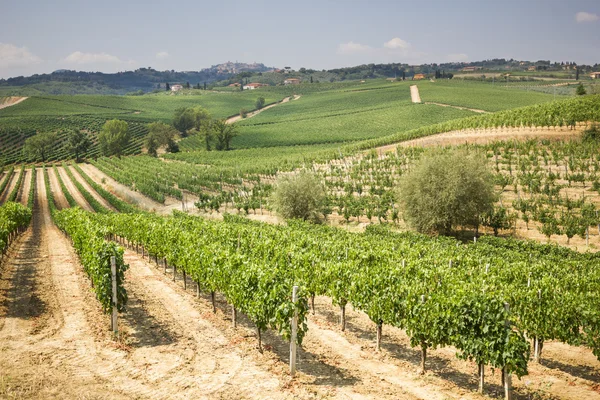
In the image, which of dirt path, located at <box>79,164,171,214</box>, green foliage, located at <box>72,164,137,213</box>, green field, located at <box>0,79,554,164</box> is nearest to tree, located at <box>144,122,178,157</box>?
green field, located at <box>0,79,554,164</box>

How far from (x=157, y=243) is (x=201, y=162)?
2687 inches

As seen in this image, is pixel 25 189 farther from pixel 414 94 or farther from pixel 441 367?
pixel 414 94

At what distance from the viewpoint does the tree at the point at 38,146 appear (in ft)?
355

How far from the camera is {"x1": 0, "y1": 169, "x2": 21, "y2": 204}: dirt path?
6807 centimetres

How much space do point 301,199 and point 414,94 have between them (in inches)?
5131

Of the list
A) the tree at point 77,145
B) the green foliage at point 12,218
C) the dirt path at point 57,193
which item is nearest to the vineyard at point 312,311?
the green foliage at point 12,218

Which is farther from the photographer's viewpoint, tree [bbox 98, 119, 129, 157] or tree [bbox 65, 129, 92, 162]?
tree [bbox 98, 119, 129, 157]

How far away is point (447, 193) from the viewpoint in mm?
36844

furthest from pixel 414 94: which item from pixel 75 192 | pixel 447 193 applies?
pixel 447 193

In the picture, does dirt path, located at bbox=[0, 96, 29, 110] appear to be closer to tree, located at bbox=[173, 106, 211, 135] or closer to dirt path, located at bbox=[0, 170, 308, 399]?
tree, located at bbox=[173, 106, 211, 135]

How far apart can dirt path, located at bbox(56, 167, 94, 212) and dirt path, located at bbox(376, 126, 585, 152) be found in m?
45.2

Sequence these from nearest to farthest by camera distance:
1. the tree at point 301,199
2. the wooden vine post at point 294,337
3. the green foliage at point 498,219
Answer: the wooden vine post at point 294,337 < the green foliage at point 498,219 < the tree at point 301,199

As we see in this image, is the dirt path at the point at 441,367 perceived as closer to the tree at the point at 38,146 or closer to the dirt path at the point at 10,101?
the tree at the point at 38,146

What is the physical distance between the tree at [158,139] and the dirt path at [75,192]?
72.9 ft
